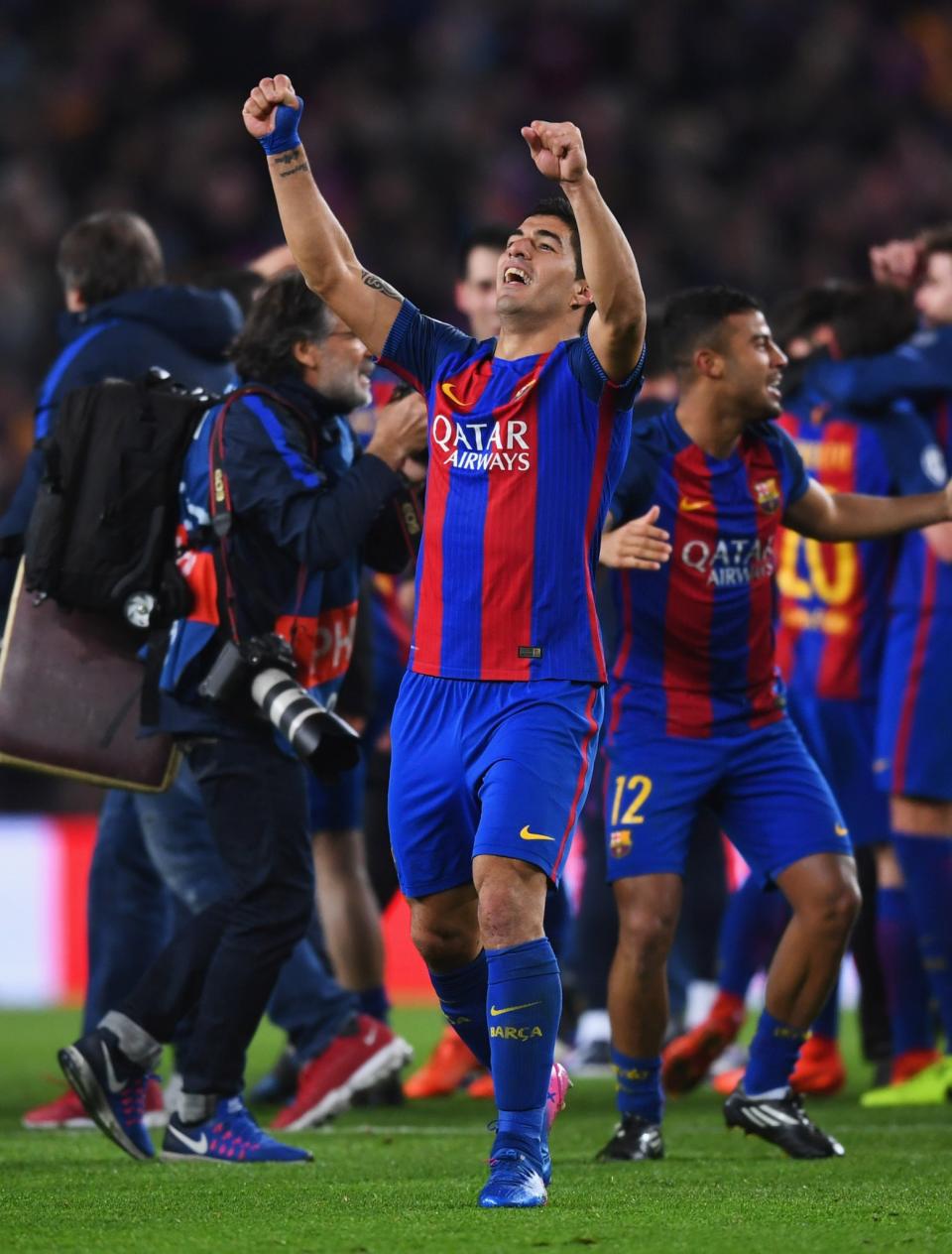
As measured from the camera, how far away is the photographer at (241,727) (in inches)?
199

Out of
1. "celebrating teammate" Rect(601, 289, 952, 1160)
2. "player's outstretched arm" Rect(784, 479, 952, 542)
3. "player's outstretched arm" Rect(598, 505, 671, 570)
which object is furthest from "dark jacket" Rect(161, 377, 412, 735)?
"player's outstretched arm" Rect(784, 479, 952, 542)

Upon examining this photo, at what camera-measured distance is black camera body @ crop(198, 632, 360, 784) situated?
4.66m

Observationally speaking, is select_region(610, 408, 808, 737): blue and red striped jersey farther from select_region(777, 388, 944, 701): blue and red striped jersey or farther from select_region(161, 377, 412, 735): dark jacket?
select_region(777, 388, 944, 701): blue and red striped jersey

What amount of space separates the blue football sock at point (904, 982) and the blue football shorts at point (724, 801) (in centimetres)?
167

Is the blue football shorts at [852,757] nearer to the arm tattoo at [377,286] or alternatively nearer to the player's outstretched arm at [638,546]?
the player's outstretched arm at [638,546]

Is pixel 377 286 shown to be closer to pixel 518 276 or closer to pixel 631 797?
pixel 518 276

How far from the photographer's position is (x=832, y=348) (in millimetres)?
7199

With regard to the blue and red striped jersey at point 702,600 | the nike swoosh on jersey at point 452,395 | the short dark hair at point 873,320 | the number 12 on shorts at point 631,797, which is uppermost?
the short dark hair at point 873,320

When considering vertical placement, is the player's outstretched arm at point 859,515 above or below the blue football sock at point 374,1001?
above

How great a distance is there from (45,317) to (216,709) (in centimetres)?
880

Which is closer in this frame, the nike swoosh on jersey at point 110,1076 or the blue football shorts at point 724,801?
the nike swoosh on jersey at point 110,1076

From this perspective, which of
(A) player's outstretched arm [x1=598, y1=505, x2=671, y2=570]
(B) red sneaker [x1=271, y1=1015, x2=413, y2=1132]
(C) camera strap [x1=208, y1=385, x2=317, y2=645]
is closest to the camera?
(A) player's outstretched arm [x1=598, y1=505, x2=671, y2=570]

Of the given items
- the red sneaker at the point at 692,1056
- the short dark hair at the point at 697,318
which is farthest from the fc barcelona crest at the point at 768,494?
the red sneaker at the point at 692,1056

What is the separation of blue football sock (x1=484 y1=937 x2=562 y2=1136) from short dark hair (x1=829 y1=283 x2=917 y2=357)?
3.50 meters
